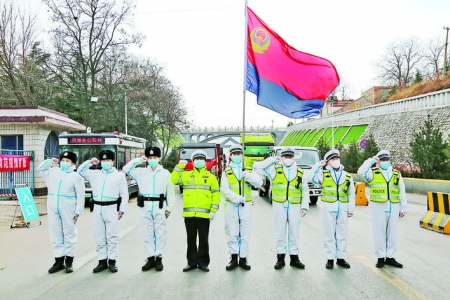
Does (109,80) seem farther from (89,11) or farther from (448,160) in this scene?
(448,160)

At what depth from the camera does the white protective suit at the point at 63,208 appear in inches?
253

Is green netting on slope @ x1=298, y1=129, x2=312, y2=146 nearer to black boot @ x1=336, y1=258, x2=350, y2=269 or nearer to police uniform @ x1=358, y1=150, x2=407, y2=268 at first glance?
police uniform @ x1=358, y1=150, x2=407, y2=268

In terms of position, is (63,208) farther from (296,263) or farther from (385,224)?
(385,224)

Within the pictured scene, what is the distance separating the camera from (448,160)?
22516mm

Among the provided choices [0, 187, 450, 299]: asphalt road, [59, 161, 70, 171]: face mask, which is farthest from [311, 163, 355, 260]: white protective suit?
[59, 161, 70, 171]: face mask

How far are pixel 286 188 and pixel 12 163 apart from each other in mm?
11127

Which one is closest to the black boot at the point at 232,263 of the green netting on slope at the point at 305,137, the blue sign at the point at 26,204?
the blue sign at the point at 26,204

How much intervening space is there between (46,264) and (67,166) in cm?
171

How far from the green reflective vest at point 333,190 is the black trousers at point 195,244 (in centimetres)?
196

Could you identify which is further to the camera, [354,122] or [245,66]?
[354,122]

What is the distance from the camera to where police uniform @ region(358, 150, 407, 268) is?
6.58m

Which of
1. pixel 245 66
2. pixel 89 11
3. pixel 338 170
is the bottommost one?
pixel 338 170

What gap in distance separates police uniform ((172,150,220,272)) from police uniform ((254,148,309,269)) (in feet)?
2.91

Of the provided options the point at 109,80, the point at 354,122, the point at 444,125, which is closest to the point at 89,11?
the point at 109,80
